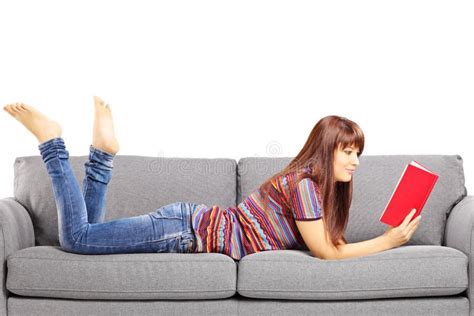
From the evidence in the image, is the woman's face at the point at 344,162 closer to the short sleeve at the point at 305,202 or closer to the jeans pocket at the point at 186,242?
the short sleeve at the point at 305,202

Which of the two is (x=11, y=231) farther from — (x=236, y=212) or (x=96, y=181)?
(x=236, y=212)

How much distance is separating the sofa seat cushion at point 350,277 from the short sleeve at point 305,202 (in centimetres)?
16

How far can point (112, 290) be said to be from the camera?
2.63 metres

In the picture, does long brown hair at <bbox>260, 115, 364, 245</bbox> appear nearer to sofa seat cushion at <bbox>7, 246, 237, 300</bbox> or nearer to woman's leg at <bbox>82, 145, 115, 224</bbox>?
sofa seat cushion at <bbox>7, 246, 237, 300</bbox>

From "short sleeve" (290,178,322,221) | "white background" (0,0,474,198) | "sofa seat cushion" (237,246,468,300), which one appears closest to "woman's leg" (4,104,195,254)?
"sofa seat cushion" (237,246,468,300)

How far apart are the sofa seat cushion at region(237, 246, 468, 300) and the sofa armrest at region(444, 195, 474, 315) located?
68mm

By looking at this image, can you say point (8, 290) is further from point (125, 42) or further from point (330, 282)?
point (125, 42)

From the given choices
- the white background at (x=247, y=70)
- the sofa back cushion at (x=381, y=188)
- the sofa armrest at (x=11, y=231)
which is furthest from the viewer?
the white background at (x=247, y=70)

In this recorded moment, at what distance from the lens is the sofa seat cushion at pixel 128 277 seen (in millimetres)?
2625

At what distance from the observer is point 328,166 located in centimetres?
274

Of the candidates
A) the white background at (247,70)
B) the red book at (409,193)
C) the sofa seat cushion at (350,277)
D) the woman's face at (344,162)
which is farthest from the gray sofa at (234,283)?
the white background at (247,70)

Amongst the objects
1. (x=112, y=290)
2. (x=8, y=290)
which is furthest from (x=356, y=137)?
(x=8, y=290)

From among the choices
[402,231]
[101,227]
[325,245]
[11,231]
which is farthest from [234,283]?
[11,231]

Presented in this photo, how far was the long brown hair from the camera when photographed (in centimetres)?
272
